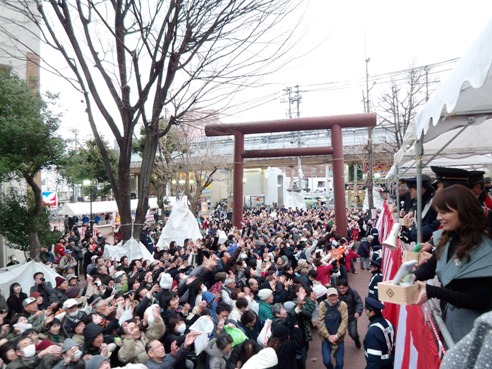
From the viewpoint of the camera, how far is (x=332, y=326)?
18.4 ft

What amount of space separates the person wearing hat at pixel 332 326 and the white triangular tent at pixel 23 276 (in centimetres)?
652

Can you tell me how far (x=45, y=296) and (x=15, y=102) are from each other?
5.42m

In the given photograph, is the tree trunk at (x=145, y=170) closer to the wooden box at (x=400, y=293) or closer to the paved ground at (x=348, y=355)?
the paved ground at (x=348, y=355)

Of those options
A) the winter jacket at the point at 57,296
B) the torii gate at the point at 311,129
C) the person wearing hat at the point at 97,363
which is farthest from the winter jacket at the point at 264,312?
the torii gate at the point at 311,129

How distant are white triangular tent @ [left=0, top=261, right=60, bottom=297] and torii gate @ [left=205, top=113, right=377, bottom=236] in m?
7.82

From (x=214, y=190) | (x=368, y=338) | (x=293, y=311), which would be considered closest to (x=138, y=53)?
(x=293, y=311)

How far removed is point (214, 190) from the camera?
5203 cm

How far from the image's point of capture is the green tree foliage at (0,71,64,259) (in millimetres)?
9500

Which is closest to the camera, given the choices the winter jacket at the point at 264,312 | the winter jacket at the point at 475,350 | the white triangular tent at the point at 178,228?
the winter jacket at the point at 475,350

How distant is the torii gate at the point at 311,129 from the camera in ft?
46.8

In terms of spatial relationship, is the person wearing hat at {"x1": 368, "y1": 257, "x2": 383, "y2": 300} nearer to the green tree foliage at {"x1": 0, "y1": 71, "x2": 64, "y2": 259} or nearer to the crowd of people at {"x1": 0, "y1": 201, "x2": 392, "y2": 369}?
the crowd of people at {"x1": 0, "y1": 201, "x2": 392, "y2": 369}

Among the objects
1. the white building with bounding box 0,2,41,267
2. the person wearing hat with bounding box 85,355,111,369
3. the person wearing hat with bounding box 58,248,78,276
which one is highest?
the white building with bounding box 0,2,41,267

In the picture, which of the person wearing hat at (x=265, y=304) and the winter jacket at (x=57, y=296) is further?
the winter jacket at (x=57, y=296)

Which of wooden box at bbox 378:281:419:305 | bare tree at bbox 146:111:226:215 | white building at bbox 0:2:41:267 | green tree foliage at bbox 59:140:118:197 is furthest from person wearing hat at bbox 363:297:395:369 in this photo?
bare tree at bbox 146:111:226:215
